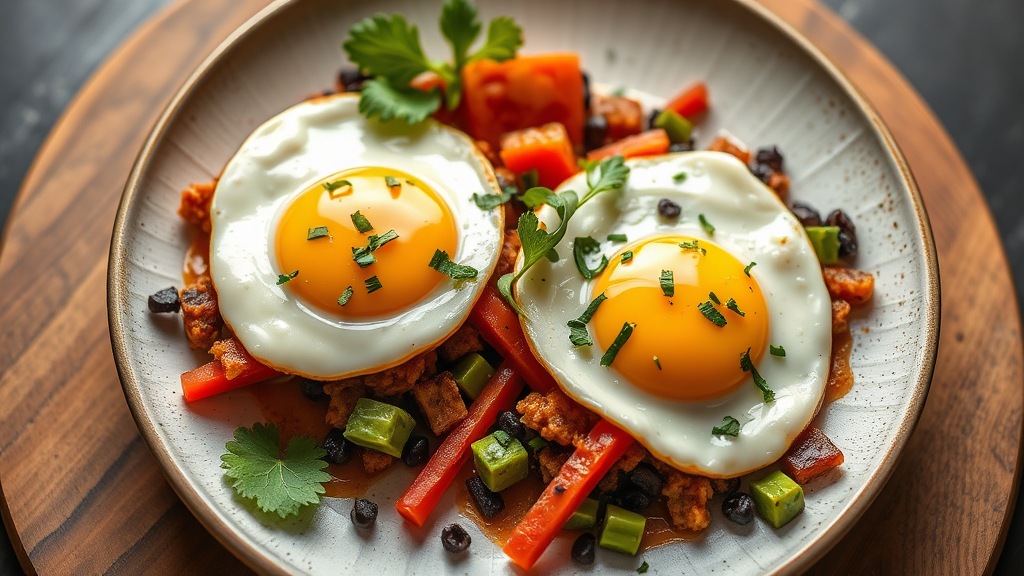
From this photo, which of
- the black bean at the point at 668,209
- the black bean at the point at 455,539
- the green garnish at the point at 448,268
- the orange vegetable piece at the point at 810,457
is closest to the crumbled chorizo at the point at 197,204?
the green garnish at the point at 448,268

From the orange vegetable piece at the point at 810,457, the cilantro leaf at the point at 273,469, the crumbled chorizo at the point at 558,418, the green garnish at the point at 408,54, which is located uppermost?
the green garnish at the point at 408,54

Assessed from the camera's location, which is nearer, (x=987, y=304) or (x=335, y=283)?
(x=335, y=283)

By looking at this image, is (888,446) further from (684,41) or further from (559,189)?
(684,41)

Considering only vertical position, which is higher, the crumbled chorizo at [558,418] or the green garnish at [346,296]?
the green garnish at [346,296]

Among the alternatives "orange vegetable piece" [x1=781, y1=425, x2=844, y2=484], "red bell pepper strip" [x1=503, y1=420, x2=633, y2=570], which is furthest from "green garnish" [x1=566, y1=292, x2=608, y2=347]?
"orange vegetable piece" [x1=781, y1=425, x2=844, y2=484]

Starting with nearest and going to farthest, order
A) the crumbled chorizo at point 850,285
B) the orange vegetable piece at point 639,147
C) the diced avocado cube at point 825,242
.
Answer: the crumbled chorizo at point 850,285 < the diced avocado cube at point 825,242 < the orange vegetable piece at point 639,147

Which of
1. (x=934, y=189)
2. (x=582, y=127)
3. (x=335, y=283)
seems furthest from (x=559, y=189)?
(x=934, y=189)

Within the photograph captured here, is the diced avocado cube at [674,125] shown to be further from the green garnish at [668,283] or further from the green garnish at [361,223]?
the green garnish at [361,223]
